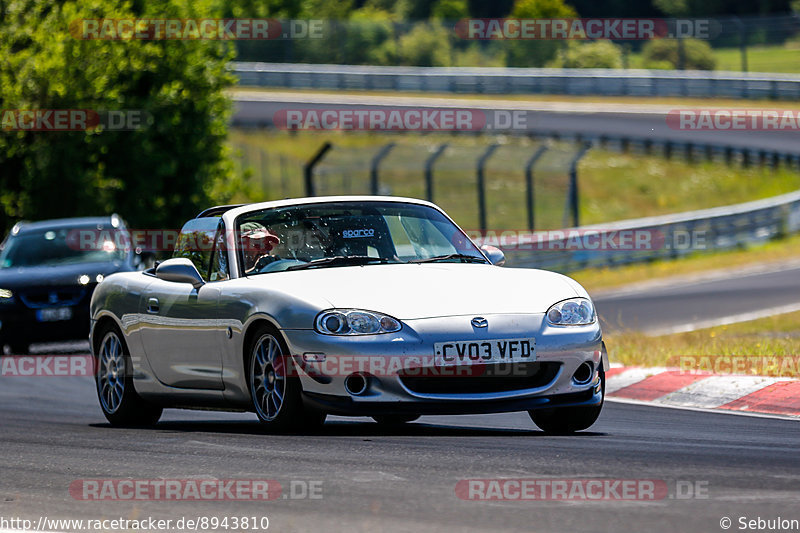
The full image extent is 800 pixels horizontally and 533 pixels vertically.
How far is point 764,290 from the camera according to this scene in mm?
24781

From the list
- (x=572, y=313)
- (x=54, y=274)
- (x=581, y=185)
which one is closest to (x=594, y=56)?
(x=581, y=185)

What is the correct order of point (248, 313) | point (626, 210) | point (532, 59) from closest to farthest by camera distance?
point (248, 313), point (626, 210), point (532, 59)

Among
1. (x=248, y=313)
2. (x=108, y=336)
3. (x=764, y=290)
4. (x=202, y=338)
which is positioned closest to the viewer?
(x=248, y=313)

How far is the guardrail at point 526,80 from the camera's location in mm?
54031

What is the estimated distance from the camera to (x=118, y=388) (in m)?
10.7

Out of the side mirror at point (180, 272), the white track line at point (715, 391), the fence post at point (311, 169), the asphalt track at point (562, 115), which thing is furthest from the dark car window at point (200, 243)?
the asphalt track at point (562, 115)

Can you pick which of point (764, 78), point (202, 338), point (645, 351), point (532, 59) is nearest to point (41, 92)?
point (645, 351)

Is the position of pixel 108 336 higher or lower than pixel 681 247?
higher

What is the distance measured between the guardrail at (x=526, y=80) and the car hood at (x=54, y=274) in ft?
124

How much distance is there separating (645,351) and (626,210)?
3248 cm

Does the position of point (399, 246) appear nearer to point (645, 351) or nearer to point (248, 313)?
point (248, 313)

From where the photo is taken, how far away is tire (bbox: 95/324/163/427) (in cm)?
1060

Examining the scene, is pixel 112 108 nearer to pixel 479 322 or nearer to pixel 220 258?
pixel 220 258

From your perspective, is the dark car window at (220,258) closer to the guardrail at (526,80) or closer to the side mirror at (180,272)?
the side mirror at (180,272)
